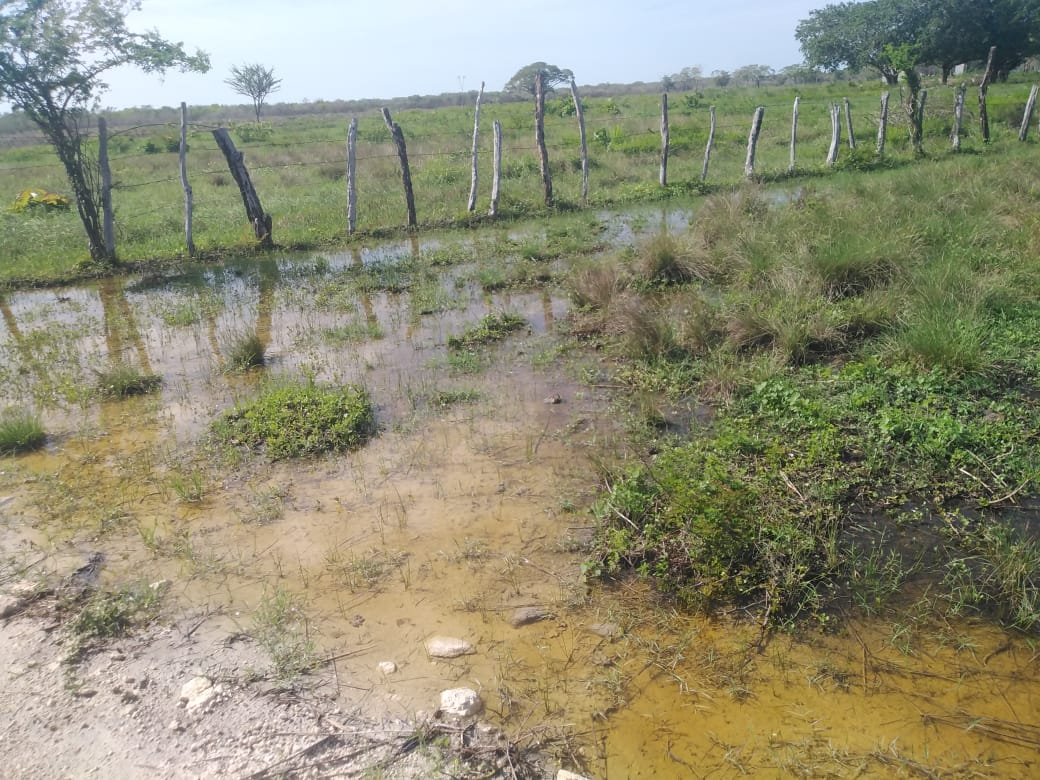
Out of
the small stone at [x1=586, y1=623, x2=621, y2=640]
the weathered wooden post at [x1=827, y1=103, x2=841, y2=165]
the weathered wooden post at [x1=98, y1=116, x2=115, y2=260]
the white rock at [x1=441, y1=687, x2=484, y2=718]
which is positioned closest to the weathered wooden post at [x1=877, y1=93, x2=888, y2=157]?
the weathered wooden post at [x1=827, y1=103, x2=841, y2=165]

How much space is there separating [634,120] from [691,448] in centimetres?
2176

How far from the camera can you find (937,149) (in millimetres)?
18078

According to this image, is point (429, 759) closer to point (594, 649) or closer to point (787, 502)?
point (594, 649)

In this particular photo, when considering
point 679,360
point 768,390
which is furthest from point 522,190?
point 768,390

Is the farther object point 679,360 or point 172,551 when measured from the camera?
point 679,360

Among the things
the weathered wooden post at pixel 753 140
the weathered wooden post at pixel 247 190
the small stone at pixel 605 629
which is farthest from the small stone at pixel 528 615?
the weathered wooden post at pixel 753 140

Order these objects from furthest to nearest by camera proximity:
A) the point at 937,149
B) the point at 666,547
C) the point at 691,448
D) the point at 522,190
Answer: the point at 937,149, the point at 522,190, the point at 691,448, the point at 666,547

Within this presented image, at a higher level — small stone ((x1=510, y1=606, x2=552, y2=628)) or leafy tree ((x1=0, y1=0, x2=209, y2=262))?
leafy tree ((x1=0, y1=0, x2=209, y2=262))

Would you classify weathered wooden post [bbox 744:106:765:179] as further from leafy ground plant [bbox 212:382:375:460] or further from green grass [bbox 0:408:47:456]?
green grass [bbox 0:408:47:456]

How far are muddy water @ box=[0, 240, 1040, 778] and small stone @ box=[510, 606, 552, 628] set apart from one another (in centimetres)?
4

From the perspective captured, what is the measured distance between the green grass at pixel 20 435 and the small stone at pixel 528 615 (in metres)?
4.64

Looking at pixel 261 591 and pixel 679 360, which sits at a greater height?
pixel 679 360

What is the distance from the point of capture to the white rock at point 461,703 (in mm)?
3041

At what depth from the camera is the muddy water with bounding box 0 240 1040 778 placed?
294cm
